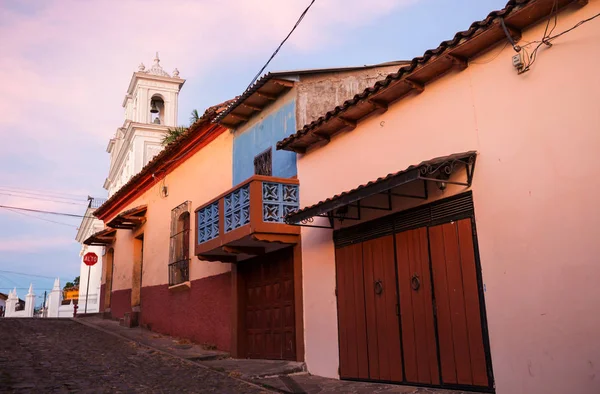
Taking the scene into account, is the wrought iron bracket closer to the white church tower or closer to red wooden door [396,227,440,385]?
red wooden door [396,227,440,385]

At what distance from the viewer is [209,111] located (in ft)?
41.9

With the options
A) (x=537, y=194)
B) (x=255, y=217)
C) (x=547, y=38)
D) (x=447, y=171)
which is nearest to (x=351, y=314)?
(x=255, y=217)

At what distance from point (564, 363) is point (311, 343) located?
14.8 feet

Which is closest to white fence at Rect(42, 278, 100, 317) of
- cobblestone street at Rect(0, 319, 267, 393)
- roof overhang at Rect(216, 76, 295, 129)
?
cobblestone street at Rect(0, 319, 267, 393)

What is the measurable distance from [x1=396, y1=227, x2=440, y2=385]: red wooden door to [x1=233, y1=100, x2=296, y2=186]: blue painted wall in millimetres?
3439

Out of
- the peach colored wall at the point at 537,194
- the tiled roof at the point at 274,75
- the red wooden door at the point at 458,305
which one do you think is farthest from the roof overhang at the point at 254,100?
the red wooden door at the point at 458,305

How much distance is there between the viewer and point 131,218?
57.3 ft

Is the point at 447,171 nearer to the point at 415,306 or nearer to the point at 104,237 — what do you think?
the point at 415,306

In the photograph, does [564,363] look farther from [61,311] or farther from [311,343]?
[61,311]

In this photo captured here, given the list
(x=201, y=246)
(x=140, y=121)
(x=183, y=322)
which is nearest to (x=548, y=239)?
(x=201, y=246)

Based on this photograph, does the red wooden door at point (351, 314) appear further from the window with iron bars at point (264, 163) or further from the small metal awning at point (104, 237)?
the small metal awning at point (104, 237)

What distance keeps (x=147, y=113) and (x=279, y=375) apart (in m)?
26.8

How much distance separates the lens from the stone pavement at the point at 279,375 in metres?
7.40

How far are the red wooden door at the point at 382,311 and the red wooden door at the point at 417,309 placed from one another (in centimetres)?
16
